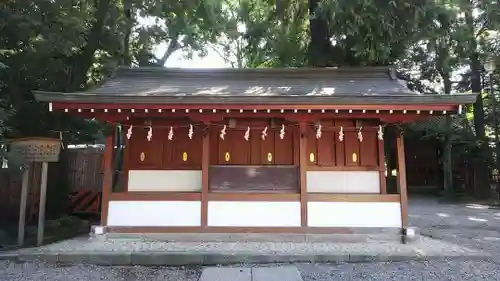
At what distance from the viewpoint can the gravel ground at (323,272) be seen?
18.2ft

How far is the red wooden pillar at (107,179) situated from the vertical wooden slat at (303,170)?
12.6ft

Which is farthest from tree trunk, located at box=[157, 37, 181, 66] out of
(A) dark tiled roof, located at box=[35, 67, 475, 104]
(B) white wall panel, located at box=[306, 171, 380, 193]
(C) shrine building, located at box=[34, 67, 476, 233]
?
(B) white wall panel, located at box=[306, 171, 380, 193]

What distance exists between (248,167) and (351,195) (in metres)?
2.16

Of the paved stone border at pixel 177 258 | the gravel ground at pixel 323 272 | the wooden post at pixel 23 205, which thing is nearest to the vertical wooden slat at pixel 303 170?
the paved stone border at pixel 177 258

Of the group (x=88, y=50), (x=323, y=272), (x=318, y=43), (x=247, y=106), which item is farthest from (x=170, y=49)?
(x=323, y=272)

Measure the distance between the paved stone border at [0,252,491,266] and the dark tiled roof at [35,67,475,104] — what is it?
8.83 ft

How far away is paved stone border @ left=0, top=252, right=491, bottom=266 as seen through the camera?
626 centimetres

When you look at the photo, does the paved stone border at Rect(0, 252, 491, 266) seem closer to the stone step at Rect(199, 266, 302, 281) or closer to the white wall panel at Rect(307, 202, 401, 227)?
the stone step at Rect(199, 266, 302, 281)

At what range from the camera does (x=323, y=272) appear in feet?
19.1

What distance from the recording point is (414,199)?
55.3 ft

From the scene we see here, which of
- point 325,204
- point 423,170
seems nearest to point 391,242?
point 325,204

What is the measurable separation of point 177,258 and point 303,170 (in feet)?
9.72

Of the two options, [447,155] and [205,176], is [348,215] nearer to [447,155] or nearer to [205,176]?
[205,176]

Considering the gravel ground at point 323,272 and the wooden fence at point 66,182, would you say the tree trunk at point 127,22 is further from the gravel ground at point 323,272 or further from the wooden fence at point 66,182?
the gravel ground at point 323,272
